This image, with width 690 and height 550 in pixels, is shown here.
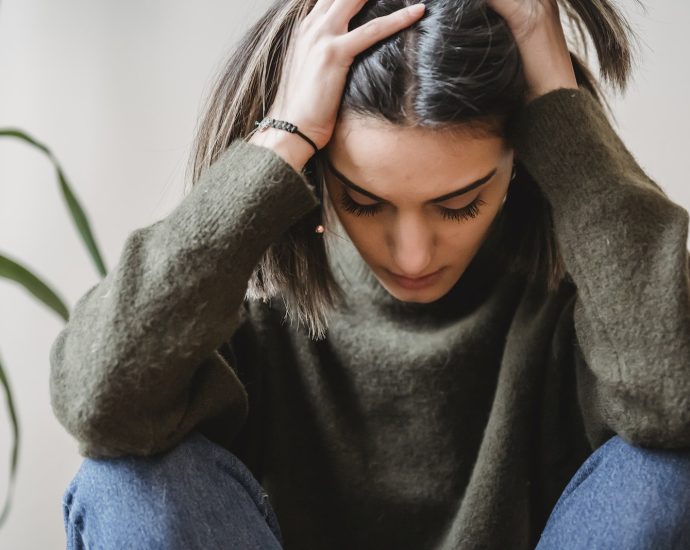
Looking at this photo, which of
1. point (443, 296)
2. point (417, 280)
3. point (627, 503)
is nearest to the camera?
point (627, 503)

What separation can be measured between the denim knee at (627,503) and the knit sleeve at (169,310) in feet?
1.23

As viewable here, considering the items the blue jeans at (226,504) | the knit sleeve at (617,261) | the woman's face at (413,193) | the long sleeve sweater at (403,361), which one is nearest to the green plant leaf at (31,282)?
the long sleeve sweater at (403,361)

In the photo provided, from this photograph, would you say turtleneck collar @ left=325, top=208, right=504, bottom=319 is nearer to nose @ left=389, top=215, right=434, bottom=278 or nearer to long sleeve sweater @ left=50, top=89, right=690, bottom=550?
long sleeve sweater @ left=50, top=89, right=690, bottom=550

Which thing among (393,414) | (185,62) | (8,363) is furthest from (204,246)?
(8,363)

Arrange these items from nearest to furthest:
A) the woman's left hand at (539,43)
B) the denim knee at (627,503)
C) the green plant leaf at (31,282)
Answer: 1. the denim knee at (627,503)
2. the woman's left hand at (539,43)
3. the green plant leaf at (31,282)

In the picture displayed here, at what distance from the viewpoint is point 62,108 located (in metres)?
1.36

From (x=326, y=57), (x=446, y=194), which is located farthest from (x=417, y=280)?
(x=326, y=57)

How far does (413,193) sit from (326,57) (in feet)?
0.52

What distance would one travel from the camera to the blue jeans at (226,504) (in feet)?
2.28

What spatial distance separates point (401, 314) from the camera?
0.95m

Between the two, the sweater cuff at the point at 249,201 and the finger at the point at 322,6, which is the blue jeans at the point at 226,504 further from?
the finger at the point at 322,6

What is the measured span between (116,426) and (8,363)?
78cm

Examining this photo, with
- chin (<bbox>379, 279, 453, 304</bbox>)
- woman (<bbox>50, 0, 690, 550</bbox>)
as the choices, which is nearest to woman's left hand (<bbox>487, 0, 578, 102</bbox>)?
woman (<bbox>50, 0, 690, 550</bbox>)

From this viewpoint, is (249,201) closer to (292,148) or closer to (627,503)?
(292,148)
